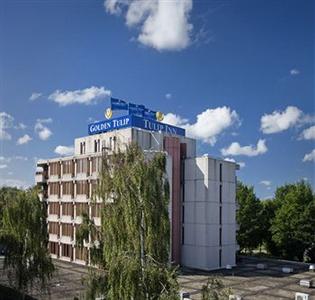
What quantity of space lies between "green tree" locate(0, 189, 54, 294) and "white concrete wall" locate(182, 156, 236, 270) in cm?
2754

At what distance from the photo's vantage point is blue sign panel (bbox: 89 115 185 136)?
172 ft

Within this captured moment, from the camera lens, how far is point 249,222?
64750 mm

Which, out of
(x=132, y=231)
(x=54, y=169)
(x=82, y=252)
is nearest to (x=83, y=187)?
(x=54, y=169)

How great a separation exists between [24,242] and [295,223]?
43.9m

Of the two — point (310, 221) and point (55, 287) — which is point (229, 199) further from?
point (55, 287)

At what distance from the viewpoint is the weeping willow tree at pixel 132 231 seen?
51.1 ft

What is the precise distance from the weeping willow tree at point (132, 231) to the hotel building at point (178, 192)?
101 ft

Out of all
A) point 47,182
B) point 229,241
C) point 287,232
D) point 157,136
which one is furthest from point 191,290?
point 47,182

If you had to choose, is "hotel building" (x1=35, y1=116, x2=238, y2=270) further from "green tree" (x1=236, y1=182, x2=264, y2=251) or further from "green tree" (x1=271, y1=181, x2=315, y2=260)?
"green tree" (x1=236, y1=182, x2=264, y2=251)

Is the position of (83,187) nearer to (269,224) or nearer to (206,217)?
(206,217)

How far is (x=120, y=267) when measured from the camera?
1570 cm

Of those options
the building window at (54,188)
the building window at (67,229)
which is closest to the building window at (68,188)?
the building window at (54,188)

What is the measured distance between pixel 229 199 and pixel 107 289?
130 feet

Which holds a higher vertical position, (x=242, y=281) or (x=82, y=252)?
(x=82, y=252)
